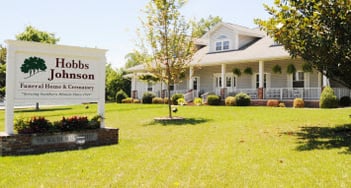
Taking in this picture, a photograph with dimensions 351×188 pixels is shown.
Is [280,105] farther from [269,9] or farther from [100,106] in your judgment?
[100,106]

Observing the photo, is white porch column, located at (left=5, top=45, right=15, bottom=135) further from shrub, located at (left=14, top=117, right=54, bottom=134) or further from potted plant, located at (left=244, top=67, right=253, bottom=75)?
potted plant, located at (left=244, top=67, right=253, bottom=75)

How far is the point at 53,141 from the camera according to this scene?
8055mm

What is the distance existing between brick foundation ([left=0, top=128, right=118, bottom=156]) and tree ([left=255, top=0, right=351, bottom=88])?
213 inches

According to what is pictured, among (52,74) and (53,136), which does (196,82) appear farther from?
(53,136)

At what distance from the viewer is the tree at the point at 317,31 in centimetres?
888

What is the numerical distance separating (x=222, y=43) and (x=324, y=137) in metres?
21.3

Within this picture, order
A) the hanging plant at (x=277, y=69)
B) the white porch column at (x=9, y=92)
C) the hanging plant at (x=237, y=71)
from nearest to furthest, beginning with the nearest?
the white porch column at (x=9, y=92), the hanging plant at (x=277, y=69), the hanging plant at (x=237, y=71)

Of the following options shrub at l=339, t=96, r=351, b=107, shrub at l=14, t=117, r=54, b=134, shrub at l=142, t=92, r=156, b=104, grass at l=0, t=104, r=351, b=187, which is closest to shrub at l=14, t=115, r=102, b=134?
shrub at l=14, t=117, r=54, b=134

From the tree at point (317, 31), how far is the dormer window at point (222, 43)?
1923 centimetres

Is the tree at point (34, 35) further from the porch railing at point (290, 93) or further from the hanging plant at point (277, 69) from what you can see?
the hanging plant at point (277, 69)

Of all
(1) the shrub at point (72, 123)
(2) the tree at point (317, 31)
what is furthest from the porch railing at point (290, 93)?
(1) the shrub at point (72, 123)

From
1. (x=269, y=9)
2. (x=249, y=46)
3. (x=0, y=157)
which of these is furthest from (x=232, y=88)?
(x=0, y=157)


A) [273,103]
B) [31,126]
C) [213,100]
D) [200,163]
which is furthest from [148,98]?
[200,163]

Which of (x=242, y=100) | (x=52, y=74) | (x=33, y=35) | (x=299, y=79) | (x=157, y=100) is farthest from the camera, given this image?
(x=33, y=35)
